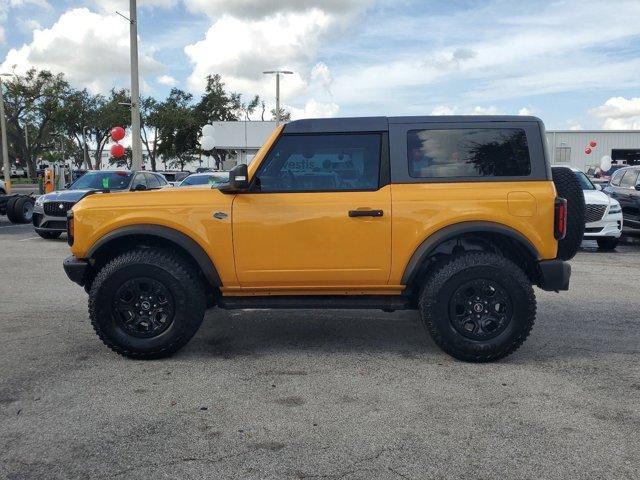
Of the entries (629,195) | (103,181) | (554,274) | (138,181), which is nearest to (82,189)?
(103,181)

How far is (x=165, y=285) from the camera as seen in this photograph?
15.2 ft

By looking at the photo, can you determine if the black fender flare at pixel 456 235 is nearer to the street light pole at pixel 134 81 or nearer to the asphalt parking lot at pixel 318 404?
the asphalt parking lot at pixel 318 404

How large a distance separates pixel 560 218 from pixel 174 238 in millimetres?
2999

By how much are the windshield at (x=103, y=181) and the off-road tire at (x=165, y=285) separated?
9.53 metres

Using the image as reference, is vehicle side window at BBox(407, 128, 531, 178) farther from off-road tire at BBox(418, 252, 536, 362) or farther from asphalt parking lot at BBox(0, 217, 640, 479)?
asphalt parking lot at BBox(0, 217, 640, 479)

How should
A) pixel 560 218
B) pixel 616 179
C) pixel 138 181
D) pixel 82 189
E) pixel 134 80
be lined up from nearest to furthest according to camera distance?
pixel 560 218
pixel 82 189
pixel 138 181
pixel 616 179
pixel 134 80

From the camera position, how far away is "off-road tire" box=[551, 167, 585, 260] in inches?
193

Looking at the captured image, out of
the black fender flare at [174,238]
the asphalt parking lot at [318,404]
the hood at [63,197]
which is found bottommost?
the asphalt parking lot at [318,404]

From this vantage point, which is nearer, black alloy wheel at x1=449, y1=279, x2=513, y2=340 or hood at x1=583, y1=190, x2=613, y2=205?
black alloy wheel at x1=449, y1=279, x2=513, y2=340

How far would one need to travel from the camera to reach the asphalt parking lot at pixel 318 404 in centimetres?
306

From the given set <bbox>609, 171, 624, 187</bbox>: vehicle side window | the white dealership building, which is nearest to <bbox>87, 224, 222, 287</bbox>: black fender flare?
<bbox>609, 171, 624, 187</bbox>: vehicle side window

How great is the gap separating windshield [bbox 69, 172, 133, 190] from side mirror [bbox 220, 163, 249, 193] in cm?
981

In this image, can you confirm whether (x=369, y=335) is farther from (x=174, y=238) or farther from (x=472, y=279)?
(x=174, y=238)

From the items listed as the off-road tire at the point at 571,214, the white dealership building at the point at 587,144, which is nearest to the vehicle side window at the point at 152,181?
the off-road tire at the point at 571,214
